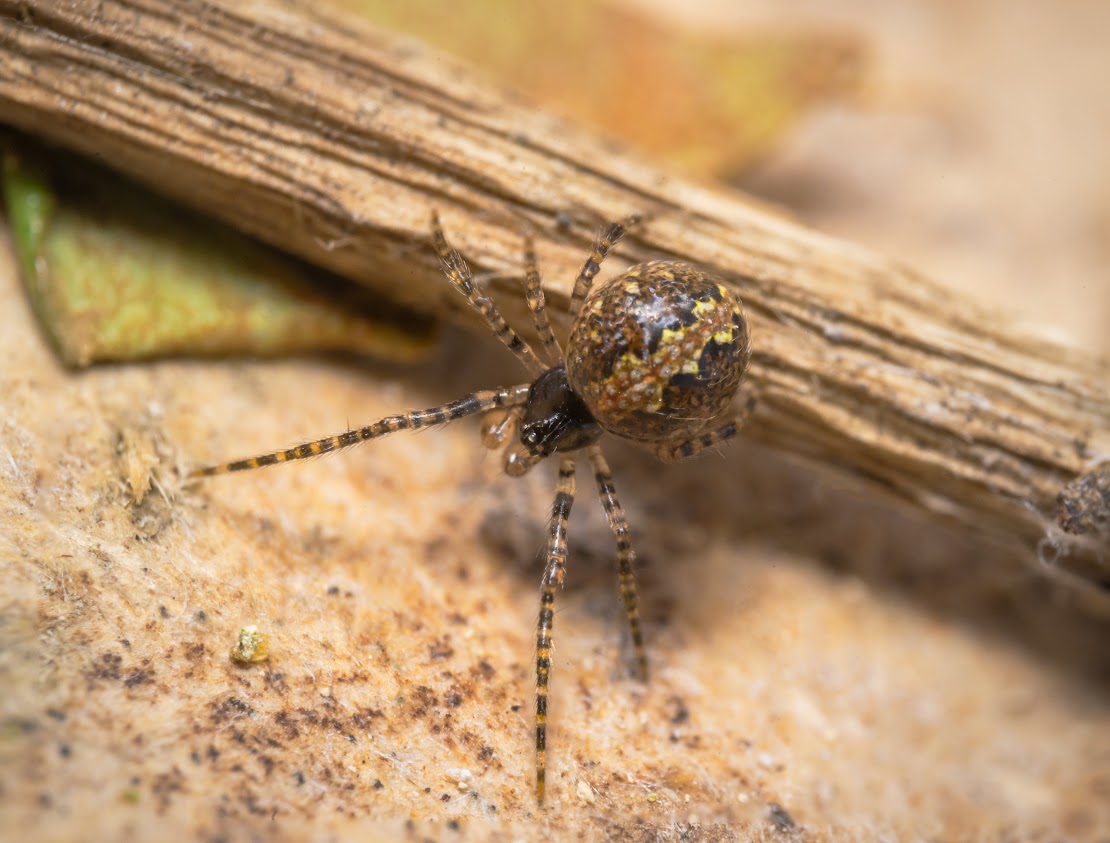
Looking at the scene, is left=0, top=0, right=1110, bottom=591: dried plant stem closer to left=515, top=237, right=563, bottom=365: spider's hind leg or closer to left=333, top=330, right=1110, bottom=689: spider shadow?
left=515, top=237, right=563, bottom=365: spider's hind leg

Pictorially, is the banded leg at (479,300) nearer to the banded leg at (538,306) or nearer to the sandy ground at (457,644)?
the banded leg at (538,306)

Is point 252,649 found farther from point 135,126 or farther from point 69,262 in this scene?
point 135,126

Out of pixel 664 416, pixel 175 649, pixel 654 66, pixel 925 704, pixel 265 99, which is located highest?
pixel 654 66

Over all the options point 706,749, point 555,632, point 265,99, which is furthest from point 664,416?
point 265,99

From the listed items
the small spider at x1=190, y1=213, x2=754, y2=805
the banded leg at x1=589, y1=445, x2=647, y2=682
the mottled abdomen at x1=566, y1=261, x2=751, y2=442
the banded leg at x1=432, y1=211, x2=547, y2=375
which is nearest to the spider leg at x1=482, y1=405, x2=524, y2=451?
the small spider at x1=190, y1=213, x2=754, y2=805

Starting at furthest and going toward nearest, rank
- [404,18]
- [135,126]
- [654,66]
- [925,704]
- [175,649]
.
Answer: [654,66] < [404,18] < [925,704] < [135,126] < [175,649]

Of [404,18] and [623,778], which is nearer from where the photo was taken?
[623,778]

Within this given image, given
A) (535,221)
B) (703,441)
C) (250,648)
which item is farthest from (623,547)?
(250,648)
